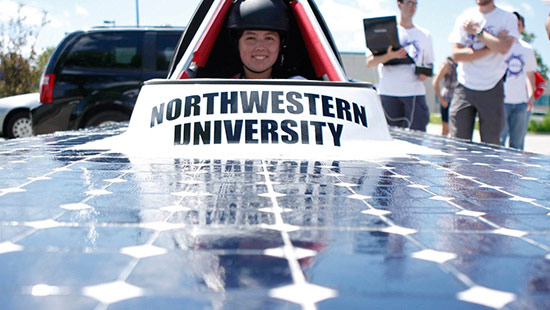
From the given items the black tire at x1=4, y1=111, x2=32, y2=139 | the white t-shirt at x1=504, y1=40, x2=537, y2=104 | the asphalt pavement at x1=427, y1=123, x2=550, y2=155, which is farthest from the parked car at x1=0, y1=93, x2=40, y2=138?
the asphalt pavement at x1=427, y1=123, x2=550, y2=155

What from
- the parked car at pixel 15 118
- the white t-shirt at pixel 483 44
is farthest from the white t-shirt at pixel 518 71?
the parked car at pixel 15 118

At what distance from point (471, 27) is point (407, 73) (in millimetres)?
859

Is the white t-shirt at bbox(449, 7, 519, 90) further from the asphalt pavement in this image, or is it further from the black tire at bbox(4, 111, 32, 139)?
the black tire at bbox(4, 111, 32, 139)

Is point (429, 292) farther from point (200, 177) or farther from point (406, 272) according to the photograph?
point (200, 177)

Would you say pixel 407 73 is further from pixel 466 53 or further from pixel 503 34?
pixel 503 34

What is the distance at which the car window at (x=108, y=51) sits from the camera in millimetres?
6242

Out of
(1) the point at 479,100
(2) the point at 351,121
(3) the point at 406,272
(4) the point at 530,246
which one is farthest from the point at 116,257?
(1) the point at 479,100

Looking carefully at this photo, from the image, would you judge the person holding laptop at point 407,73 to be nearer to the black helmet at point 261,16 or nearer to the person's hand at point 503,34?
the person's hand at point 503,34

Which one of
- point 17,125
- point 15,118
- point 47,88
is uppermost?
point 47,88

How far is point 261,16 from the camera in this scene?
326cm

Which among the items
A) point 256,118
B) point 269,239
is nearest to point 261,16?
point 256,118

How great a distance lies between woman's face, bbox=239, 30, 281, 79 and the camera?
341 centimetres

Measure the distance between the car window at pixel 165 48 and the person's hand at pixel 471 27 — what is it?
3506mm

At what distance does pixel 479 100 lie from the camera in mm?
4402
